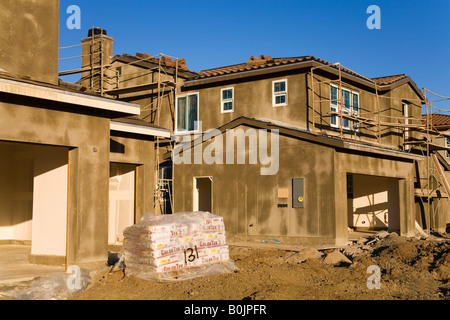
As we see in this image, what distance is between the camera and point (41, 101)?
1038cm

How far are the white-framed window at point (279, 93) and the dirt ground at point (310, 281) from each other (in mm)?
8601

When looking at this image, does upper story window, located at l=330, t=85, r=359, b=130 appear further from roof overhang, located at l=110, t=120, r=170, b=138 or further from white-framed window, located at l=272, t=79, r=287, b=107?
roof overhang, located at l=110, t=120, r=170, b=138

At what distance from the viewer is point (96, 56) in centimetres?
2644

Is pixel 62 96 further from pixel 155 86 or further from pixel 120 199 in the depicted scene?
pixel 155 86

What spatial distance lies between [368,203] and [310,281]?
1593 cm

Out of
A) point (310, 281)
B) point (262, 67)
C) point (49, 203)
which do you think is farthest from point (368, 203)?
point (49, 203)

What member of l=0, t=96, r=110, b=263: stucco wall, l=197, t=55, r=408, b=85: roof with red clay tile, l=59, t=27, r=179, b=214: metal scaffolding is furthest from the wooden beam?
l=0, t=96, r=110, b=263: stucco wall

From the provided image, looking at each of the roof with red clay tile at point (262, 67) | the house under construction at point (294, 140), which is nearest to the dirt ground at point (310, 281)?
the house under construction at point (294, 140)

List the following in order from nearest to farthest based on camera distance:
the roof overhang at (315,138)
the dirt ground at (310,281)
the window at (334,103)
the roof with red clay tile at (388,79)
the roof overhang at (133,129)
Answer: the dirt ground at (310,281), the roof overhang at (133,129), the roof overhang at (315,138), the window at (334,103), the roof with red clay tile at (388,79)

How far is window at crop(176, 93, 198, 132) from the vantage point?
23875mm

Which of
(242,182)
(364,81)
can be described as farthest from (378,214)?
(242,182)

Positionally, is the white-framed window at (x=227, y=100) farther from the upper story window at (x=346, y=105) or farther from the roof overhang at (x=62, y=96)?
the roof overhang at (x=62, y=96)

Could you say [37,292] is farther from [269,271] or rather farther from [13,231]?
[13,231]

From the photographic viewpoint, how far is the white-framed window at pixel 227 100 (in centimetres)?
2281
